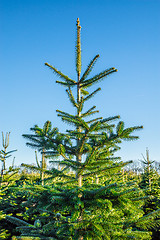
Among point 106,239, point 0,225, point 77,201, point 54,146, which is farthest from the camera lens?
point 0,225

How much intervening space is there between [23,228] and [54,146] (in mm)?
1630

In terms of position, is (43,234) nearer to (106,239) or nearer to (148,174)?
(106,239)

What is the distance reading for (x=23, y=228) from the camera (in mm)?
3213

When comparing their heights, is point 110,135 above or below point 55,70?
below

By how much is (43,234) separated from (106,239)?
1.23m

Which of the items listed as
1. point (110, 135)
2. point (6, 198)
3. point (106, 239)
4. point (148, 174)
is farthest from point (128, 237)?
point (148, 174)

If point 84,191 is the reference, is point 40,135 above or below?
above

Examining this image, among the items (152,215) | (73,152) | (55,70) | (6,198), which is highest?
(55,70)

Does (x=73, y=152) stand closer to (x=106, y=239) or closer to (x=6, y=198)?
(x=106, y=239)

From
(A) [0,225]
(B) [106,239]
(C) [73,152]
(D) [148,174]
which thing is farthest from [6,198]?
(D) [148,174]

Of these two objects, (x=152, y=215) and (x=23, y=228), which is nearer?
(x=152, y=215)

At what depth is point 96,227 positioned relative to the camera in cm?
247

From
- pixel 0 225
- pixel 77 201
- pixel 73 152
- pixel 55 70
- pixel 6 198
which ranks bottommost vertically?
pixel 0 225

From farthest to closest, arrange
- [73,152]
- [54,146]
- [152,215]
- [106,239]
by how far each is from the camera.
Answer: [73,152] → [54,146] → [152,215] → [106,239]
